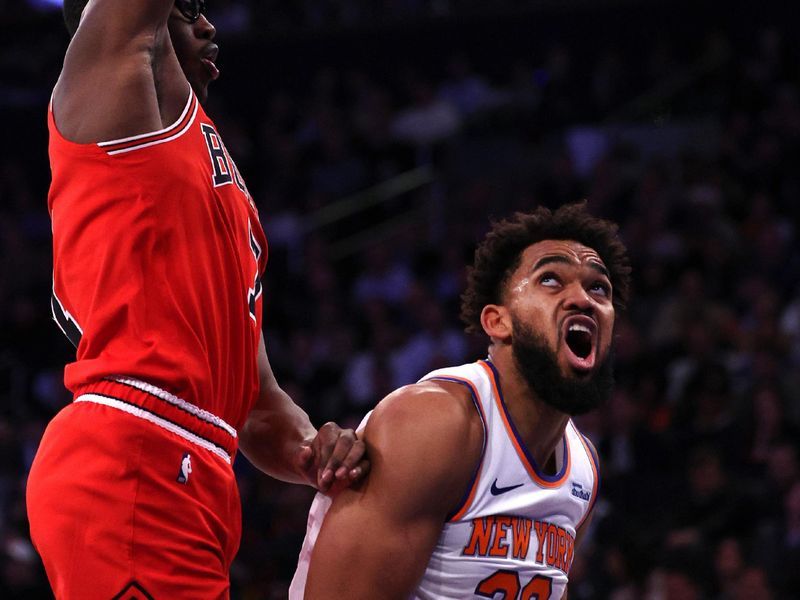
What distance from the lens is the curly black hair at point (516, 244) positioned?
11.2ft

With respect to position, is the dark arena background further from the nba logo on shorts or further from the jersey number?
the nba logo on shorts

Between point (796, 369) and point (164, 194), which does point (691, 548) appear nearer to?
point (796, 369)

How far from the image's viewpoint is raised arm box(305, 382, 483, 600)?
2896mm

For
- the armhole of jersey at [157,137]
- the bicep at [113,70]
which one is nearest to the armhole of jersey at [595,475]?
the armhole of jersey at [157,137]

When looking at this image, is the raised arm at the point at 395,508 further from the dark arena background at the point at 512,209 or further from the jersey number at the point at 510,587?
the dark arena background at the point at 512,209

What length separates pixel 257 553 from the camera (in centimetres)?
718

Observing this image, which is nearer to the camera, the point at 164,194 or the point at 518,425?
the point at 164,194

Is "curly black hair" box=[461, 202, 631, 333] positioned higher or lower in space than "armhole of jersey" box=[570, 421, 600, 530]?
higher

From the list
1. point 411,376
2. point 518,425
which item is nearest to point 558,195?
point 411,376

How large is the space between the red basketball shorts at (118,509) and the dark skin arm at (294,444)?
506 mm

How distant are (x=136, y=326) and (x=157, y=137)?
393 millimetres

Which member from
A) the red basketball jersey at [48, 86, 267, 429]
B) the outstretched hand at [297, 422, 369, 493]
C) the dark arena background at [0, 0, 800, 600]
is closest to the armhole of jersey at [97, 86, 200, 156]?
the red basketball jersey at [48, 86, 267, 429]

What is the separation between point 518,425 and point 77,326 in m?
1.24

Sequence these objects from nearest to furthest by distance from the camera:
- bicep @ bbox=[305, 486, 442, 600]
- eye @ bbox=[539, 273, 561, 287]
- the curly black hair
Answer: bicep @ bbox=[305, 486, 442, 600] → eye @ bbox=[539, 273, 561, 287] → the curly black hair
